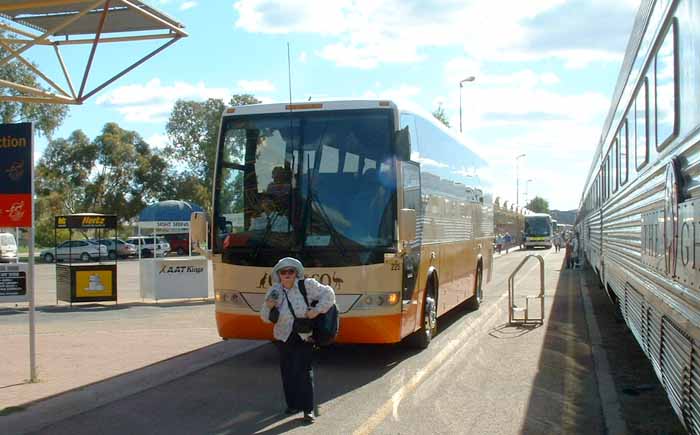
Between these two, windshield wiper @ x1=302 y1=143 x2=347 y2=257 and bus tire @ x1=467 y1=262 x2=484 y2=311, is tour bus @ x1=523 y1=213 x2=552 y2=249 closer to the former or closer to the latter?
bus tire @ x1=467 y1=262 x2=484 y2=311

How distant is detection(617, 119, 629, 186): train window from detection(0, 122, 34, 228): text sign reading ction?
732cm

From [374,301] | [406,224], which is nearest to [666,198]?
[406,224]

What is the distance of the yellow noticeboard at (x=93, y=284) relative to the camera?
61.0 ft

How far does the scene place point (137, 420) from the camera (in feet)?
24.7

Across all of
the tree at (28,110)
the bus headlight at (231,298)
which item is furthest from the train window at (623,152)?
the tree at (28,110)

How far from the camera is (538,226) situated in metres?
69.8

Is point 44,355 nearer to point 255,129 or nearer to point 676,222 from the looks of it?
point 255,129

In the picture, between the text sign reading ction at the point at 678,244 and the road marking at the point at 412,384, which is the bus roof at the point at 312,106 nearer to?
the road marking at the point at 412,384

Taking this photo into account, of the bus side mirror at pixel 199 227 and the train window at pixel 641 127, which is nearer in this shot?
the train window at pixel 641 127

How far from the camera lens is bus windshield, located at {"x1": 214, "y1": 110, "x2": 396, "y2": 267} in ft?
31.9

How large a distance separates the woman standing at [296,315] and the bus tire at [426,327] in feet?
13.5

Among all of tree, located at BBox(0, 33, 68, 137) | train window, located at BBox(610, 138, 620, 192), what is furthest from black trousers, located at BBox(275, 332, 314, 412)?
tree, located at BBox(0, 33, 68, 137)

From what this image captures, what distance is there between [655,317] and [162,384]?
5704 millimetres

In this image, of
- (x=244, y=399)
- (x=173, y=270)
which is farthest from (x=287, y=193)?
(x=173, y=270)
